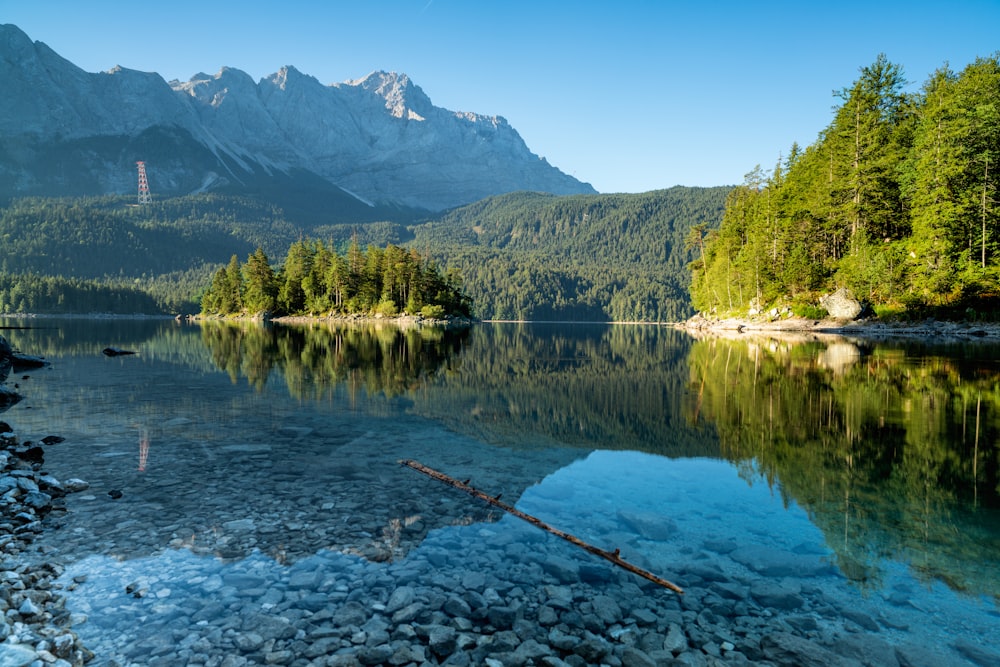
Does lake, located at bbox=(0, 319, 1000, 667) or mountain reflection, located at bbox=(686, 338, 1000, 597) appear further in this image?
mountain reflection, located at bbox=(686, 338, 1000, 597)

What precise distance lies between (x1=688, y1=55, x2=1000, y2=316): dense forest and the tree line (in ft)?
232

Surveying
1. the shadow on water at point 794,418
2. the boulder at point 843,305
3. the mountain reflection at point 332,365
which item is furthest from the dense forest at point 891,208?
the mountain reflection at point 332,365

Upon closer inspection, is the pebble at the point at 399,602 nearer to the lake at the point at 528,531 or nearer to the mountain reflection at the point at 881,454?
the lake at the point at 528,531

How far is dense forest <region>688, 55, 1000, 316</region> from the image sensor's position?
59.2 meters

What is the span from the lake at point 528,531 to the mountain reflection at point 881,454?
82 mm

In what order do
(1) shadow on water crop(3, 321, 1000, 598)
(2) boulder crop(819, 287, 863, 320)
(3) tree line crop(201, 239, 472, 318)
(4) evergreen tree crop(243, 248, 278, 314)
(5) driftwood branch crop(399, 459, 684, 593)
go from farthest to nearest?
(4) evergreen tree crop(243, 248, 278, 314)
(3) tree line crop(201, 239, 472, 318)
(2) boulder crop(819, 287, 863, 320)
(1) shadow on water crop(3, 321, 1000, 598)
(5) driftwood branch crop(399, 459, 684, 593)

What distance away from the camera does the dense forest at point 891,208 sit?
5922cm

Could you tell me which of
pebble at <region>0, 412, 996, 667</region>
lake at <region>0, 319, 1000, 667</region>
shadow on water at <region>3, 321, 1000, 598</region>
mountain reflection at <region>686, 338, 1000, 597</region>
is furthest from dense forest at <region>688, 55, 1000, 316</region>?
pebble at <region>0, 412, 996, 667</region>

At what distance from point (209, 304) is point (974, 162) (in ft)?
622

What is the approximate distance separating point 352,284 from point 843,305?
363 feet

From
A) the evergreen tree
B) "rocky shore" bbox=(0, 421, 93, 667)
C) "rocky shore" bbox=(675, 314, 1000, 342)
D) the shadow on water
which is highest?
the evergreen tree

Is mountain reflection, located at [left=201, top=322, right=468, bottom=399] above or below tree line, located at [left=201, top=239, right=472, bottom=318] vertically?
below

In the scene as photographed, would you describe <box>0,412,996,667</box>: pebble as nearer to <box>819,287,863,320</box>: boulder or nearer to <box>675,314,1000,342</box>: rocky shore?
<box>675,314,1000,342</box>: rocky shore

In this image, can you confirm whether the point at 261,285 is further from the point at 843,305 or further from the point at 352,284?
the point at 843,305
